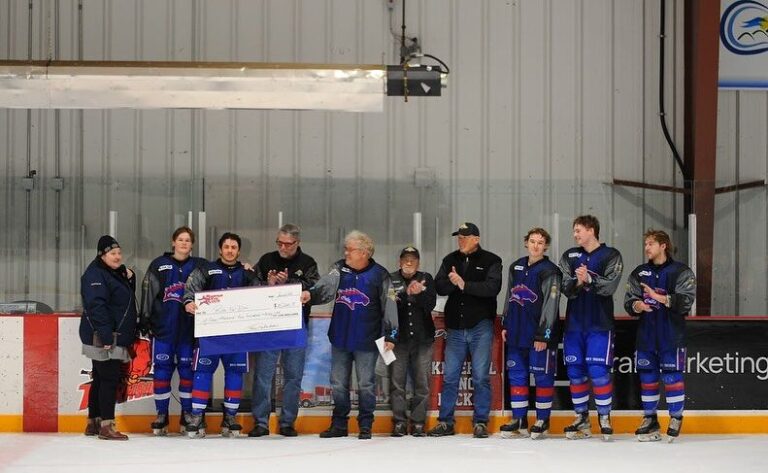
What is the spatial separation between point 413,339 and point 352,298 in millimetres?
535

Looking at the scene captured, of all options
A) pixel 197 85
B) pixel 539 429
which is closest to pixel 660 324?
pixel 539 429

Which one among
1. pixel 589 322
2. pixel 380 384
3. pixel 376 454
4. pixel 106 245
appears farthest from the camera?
pixel 380 384

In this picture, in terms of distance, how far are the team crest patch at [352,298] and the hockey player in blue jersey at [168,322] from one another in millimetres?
1048

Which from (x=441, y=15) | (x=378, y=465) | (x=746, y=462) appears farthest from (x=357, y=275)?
(x=441, y=15)

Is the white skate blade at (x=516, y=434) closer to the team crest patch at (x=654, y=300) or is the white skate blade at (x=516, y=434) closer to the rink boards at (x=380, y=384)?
the rink boards at (x=380, y=384)

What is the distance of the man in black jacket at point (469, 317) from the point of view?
8.20 m

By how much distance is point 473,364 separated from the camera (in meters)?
8.30

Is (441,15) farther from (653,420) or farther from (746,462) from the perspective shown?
(746,462)

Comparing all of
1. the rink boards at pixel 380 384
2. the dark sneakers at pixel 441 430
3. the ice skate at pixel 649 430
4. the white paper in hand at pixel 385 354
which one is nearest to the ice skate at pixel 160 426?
the rink boards at pixel 380 384

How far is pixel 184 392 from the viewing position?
8.24m

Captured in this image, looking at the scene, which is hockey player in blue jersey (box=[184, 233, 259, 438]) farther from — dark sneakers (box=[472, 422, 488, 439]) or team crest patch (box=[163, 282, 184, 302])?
dark sneakers (box=[472, 422, 488, 439])

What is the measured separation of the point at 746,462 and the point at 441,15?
5.39 m

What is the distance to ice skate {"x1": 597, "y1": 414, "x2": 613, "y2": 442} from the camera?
8.02 metres

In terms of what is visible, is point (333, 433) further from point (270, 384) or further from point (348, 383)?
point (270, 384)
